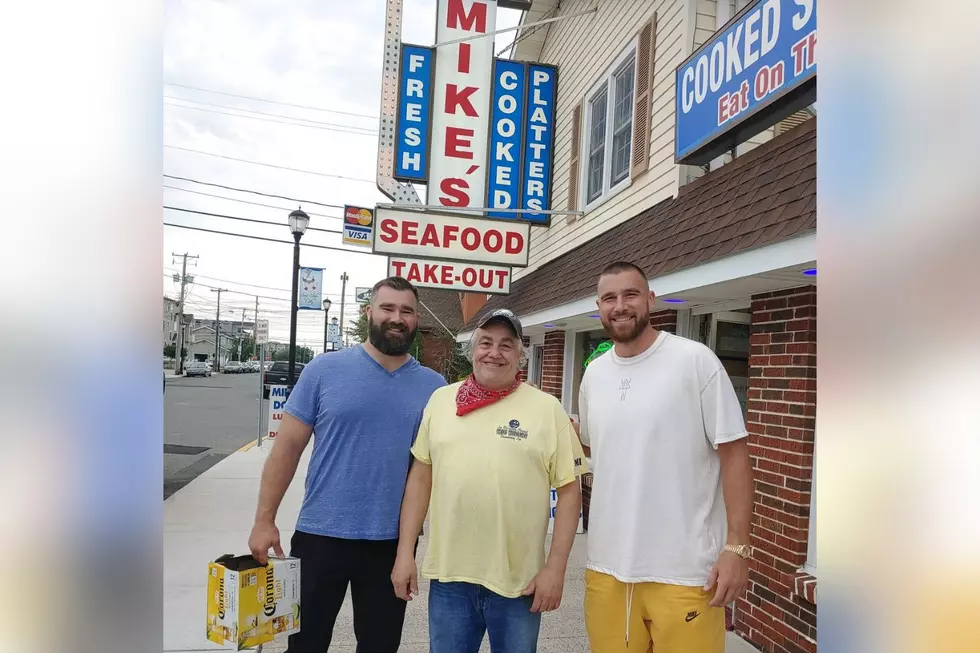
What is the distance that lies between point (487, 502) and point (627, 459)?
549mm

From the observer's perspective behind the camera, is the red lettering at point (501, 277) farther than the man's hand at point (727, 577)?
Yes

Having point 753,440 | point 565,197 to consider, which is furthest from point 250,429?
point 753,440

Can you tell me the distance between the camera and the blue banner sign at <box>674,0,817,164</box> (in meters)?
3.54

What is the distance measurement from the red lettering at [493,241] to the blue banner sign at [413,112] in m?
1.01

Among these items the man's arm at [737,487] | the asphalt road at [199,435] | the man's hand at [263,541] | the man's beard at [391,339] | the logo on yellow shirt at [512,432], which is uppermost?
the man's beard at [391,339]

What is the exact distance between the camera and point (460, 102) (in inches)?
290

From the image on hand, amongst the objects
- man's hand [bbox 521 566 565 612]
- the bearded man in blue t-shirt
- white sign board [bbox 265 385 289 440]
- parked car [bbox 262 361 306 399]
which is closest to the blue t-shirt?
the bearded man in blue t-shirt

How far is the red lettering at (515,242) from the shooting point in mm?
7098

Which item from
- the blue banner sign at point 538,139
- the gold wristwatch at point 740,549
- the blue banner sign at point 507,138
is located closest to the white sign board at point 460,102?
the blue banner sign at point 507,138

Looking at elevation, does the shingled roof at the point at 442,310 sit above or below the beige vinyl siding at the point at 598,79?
below

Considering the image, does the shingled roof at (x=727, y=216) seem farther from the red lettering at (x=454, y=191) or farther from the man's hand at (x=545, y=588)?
the man's hand at (x=545, y=588)

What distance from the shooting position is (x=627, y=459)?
2.37 meters
